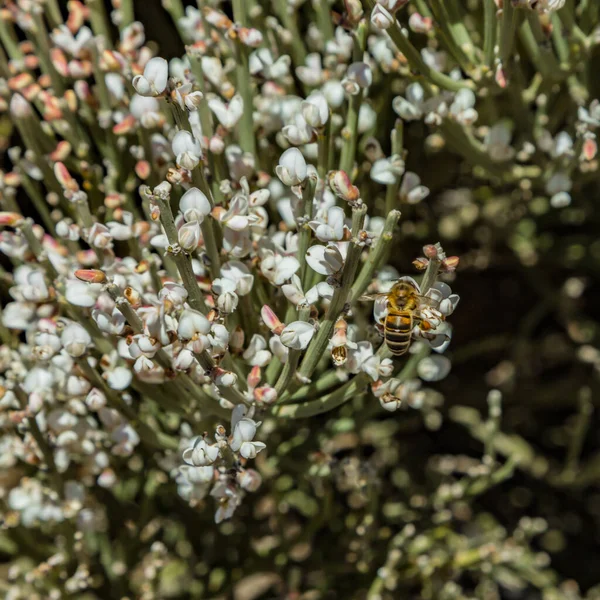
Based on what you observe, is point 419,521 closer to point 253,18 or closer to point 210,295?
point 210,295

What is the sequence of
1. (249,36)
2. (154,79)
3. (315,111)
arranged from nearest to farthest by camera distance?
(154,79), (315,111), (249,36)

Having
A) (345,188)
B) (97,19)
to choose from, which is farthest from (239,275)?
Answer: (97,19)

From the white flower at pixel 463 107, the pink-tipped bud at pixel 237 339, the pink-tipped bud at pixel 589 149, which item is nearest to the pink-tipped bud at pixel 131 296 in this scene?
the pink-tipped bud at pixel 237 339

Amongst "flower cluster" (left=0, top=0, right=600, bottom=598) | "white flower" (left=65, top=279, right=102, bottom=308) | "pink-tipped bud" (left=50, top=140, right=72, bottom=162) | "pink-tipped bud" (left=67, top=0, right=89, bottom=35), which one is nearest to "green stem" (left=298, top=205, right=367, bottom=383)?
"flower cluster" (left=0, top=0, right=600, bottom=598)

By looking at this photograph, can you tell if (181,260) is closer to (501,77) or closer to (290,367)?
(290,367)

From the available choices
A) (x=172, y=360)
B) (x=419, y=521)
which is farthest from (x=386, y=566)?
(x=172, y=360)

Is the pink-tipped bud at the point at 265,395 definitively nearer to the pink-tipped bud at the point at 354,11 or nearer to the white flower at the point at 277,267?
the white flower at the point at 277,267

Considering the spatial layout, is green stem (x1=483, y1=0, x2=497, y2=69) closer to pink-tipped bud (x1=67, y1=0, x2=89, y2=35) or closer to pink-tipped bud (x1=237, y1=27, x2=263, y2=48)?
pink-tipped bud (x1=237, y1=27, x2=263, y2=48)
